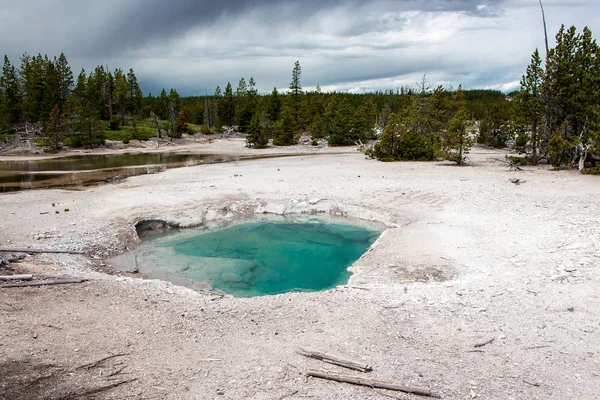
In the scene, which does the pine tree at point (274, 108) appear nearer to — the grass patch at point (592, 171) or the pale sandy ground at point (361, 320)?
the grass patch at point (592, 171)

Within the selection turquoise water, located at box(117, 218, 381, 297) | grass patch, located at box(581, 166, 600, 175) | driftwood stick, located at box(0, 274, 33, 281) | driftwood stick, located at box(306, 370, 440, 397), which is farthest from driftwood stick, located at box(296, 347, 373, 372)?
grass patch, located at box(581, 166, 600, 175)

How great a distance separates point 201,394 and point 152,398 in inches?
27.6

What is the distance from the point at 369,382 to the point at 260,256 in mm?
9178

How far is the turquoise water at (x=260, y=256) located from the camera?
490 inches

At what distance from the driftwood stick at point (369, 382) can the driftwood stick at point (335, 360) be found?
0.28 m

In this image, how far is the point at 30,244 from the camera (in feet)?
44.3

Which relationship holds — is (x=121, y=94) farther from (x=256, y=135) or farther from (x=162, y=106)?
(x=256, y=135)

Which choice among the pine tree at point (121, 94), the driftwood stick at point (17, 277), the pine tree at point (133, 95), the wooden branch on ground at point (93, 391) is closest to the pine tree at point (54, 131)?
the pine tree at point (121, 94)

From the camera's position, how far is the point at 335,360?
6762mm

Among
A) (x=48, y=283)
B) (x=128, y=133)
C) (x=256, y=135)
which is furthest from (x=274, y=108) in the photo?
(x=48, y=283)

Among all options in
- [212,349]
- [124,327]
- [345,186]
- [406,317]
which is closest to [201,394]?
[212,349]

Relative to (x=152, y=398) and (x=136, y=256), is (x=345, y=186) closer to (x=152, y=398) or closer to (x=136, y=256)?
(x=136, y=256)

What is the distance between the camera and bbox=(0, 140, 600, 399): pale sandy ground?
246 inches

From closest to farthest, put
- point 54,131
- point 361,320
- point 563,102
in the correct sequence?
point 361,320 → point 563,102 → point 54,131
